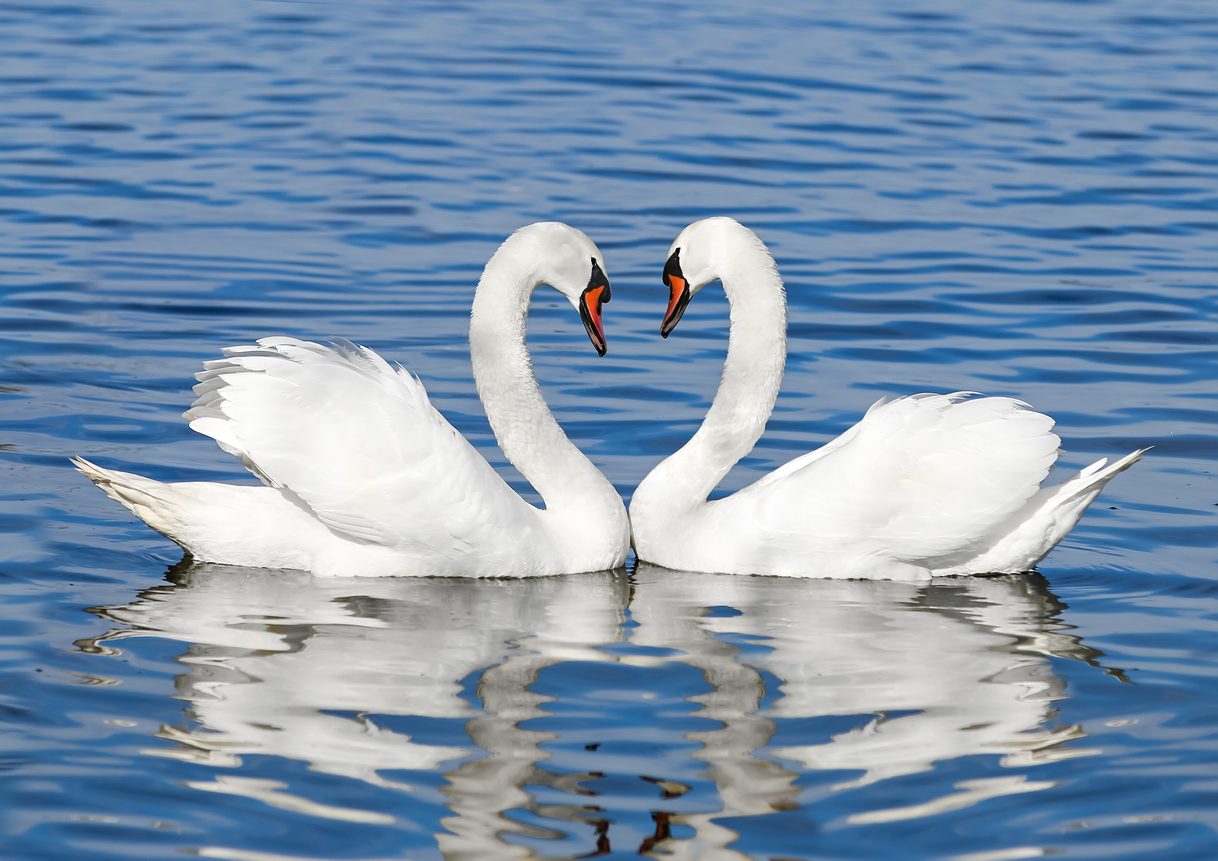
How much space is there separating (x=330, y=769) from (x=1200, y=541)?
430 centimetres

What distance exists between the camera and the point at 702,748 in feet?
17.5

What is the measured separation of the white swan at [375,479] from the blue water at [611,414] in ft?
0.62

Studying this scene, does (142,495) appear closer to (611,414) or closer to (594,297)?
(594,297)

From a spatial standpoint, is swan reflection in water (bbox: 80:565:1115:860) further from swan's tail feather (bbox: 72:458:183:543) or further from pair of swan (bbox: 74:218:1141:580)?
swan's tail feather (bbox: 72:458:183:543)

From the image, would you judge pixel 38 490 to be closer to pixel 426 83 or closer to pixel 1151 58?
pixel 426 83

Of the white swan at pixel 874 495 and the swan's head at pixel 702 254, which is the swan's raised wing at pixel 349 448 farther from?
the swan's head at pixel 702 254

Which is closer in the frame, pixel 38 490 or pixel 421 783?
pixel 421 783

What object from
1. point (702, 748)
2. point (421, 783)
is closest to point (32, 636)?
point (421, 783)

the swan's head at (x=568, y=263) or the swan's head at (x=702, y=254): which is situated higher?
the swan's head at (x=702, y=254)

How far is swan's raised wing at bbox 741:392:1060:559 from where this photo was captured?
275 inches

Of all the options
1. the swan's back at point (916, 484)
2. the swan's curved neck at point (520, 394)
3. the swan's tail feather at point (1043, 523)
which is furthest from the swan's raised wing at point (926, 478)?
the swan's curved neck at point (520, 394)

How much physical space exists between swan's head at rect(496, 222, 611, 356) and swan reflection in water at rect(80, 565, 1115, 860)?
3.96 feet

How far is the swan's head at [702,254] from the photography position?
25.2ft

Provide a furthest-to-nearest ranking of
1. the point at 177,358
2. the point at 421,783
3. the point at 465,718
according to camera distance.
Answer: the point at 177,358, the point at 465,718, the point at 421,783
